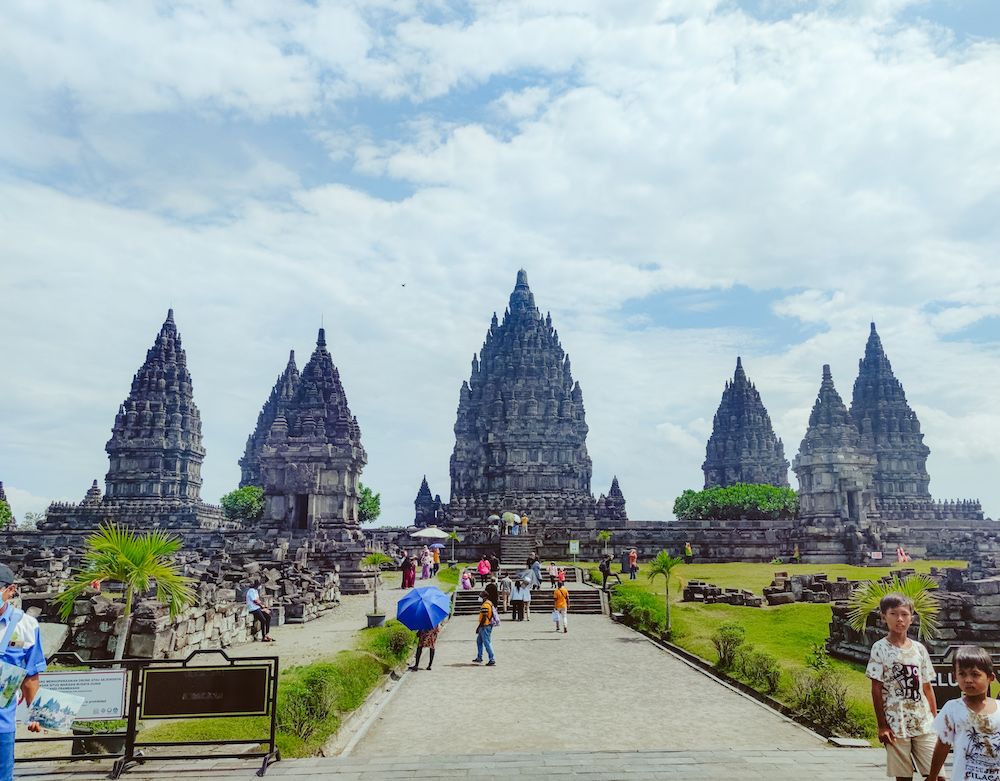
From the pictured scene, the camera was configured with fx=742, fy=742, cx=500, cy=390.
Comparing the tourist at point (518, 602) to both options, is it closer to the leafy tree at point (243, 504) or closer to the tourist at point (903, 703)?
the tourist at point (903, 703)

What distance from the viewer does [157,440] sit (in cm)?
6091

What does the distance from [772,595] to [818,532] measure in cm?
2404

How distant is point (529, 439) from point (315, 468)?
961 inches

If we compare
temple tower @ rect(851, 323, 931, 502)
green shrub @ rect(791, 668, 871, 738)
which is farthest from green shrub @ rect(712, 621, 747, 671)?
temple tower @ rect(851, 323, 931, 502)

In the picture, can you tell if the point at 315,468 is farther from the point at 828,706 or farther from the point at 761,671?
the point at 828,706

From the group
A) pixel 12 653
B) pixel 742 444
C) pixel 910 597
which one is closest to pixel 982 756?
pixel 12 653

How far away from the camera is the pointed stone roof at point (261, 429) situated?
7319 cm

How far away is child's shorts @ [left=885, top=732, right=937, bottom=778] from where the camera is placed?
557cm

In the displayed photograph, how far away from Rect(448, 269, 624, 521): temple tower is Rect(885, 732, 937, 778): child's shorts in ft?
164

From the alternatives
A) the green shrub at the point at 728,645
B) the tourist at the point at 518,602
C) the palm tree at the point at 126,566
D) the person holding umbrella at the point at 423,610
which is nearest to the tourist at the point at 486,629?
the person holding umbrella at the point at 423,610

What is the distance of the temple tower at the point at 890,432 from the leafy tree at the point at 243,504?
56.3 meters

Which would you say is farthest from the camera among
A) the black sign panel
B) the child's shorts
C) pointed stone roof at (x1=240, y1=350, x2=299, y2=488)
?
pointed stone roof at (x1=240, y1=350, x2=299, y2=488)

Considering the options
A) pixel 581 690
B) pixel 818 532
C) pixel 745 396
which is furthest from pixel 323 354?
pixel 745 396

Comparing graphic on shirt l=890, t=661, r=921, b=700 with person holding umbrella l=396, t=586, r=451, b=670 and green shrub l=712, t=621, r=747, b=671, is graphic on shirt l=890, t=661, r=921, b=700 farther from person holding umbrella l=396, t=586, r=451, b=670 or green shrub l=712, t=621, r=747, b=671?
person holding umbrella l=396, t=586, r=451, b=670
